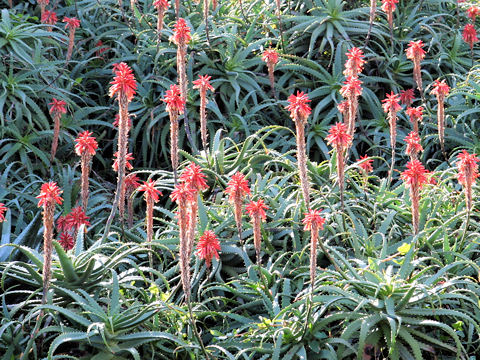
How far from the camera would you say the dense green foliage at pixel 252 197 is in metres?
3.04

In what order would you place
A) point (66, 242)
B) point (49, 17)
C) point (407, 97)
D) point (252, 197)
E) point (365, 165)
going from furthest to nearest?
point (49, 17), point (407, 97), point (365, 165), point (252, 197), point (66, 242)

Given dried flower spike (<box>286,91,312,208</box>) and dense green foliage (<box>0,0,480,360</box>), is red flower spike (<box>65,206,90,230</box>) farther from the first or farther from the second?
dried flower spike (<box>286,91,312,208</box>)

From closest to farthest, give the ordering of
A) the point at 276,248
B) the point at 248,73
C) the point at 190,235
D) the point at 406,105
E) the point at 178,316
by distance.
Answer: the point at 190,235
the point at 178,316
the point at 276,248
the point at 406,105
the point at 248,73

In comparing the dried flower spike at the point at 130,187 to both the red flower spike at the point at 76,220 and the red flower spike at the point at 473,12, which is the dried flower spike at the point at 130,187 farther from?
the red flower spike at the point at 473,12

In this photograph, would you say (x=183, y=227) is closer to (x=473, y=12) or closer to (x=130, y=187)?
(x=130, y=187)

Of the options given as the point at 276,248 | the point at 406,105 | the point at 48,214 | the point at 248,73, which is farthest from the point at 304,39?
the point at 48,214

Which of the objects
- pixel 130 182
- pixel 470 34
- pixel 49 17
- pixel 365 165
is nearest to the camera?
pixel 130 182

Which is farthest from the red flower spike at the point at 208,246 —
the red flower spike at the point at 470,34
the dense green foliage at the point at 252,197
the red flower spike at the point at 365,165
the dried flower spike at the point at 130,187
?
the red flower spike at the point at 470,34

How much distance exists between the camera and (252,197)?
12.5 feet

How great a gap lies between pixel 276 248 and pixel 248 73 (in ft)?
6.60

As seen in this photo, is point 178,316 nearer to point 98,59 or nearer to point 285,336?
point 285,336

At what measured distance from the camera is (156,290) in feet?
10.8

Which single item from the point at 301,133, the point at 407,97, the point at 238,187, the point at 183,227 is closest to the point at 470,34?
the point at 407,97

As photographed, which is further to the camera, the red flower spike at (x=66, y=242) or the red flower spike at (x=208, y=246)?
the red flower spike at (x=66, y=242)
